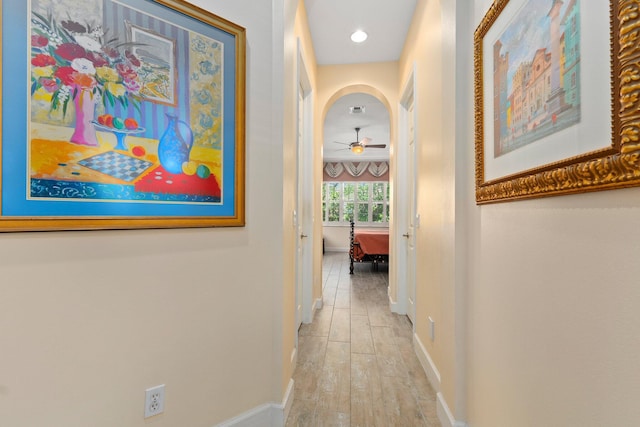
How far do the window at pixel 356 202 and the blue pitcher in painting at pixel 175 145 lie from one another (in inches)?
295

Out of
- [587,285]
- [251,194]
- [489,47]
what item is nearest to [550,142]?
[587,285]

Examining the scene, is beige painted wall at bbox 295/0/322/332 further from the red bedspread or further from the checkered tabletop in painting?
the red bedspread

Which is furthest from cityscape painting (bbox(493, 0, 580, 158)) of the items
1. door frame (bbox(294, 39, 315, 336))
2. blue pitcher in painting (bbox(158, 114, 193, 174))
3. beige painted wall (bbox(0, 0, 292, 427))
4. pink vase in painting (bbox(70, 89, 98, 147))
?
door frame (bbox(294, 39, 315, 336))

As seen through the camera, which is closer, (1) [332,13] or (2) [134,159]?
(2) [134,159]

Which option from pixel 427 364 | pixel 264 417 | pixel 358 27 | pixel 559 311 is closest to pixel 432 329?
pixel 427 364

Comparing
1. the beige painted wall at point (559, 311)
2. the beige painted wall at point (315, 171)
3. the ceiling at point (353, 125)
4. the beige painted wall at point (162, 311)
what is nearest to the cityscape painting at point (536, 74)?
the beige painted wall at point (559, 311)

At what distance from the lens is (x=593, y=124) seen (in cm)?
67

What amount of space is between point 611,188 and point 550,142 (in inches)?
9.7

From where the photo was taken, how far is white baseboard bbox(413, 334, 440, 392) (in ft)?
5.99

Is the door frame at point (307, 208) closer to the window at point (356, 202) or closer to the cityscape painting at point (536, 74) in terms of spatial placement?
the cityscape painting at point (536, 74)

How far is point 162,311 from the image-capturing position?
121 centimetres

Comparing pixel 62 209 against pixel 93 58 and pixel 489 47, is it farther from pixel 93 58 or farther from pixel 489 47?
pixel 489 47

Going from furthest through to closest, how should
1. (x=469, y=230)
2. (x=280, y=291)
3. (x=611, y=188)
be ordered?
(x=280, y=291) → (x=469, y=230) → (x=611, y=188)

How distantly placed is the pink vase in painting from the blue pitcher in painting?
0.73 ft
